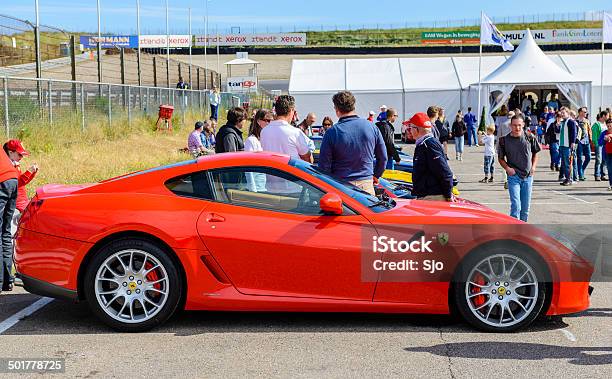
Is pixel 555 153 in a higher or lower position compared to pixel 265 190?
lower

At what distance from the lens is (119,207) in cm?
591

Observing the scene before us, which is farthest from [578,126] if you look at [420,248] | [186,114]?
[186,114]

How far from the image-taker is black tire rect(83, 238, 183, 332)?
5777mm

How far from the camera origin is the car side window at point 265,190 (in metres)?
5.91

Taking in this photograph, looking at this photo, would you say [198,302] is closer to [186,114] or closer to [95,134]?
[95,134]

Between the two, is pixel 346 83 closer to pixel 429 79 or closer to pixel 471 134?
pixel 429 79

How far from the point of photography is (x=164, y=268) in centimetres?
578

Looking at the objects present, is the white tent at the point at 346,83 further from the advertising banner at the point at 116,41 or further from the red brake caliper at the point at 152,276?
the advertising banner at the point at 116,41

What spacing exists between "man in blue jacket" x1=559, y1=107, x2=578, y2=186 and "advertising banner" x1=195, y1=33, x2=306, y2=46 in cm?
7764

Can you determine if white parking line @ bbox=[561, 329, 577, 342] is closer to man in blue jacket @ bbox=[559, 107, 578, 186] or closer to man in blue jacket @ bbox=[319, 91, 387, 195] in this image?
man in blue jacket @ bbox=[319, 91, 387, 195]

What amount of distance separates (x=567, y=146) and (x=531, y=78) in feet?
49.6

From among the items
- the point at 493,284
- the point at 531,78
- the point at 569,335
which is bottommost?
the point at 569,335

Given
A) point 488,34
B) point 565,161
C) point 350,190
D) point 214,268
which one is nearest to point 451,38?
point 488,34

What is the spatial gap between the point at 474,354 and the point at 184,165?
2612 millimetres
